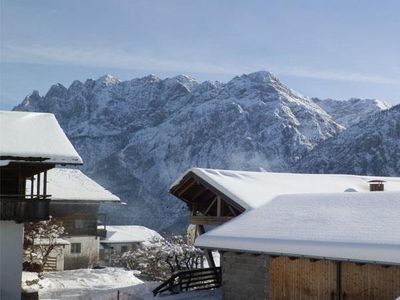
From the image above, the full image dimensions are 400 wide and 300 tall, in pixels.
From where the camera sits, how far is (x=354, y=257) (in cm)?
1201

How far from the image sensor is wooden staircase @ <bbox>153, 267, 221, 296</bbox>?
20.5 m

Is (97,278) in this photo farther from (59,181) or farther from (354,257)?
(354,257)

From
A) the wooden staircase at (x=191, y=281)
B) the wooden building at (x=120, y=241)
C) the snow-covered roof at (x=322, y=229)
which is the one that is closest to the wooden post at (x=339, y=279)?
the snow-covered roof at (x=322, y=229)

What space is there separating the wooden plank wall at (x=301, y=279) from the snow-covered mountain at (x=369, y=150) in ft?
366

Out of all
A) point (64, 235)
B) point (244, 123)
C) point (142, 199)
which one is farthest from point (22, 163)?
point (244, 123)

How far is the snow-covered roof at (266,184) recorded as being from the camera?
20.2 metres

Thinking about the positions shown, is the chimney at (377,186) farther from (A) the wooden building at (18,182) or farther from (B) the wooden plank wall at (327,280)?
(A) the wooden building at (18,182)

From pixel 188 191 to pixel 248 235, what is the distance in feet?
28.7

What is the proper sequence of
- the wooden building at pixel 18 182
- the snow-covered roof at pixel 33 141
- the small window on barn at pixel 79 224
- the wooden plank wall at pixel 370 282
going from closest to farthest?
the wooden plank wall at pixel 370 282 → the snow-covered roof at pixel 33 141 → the wooden building at pixel 18 182 → the small window on barn at pixel 79 224

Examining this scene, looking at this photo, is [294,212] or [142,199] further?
[142,199]

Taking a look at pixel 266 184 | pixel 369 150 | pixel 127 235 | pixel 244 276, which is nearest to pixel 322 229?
pixel 244 276

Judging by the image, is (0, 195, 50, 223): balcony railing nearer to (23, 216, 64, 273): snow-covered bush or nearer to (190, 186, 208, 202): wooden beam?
(190, 186, 208, 202): wooden beam

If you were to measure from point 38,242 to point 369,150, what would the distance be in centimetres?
10337

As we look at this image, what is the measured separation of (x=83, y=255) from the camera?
38.5 metres
